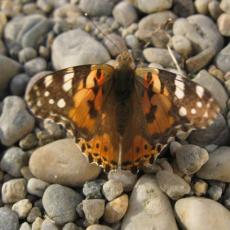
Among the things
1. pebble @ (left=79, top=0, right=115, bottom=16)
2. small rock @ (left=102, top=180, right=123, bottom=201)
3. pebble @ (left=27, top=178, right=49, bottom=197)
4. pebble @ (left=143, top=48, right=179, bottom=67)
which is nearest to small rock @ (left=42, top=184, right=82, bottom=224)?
pebble @ (left=27, top=178, right=49, bottom=197)

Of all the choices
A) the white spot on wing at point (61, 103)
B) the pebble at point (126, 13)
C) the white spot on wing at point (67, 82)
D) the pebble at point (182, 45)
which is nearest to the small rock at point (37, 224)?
the white spot on wing at point (61, 103)

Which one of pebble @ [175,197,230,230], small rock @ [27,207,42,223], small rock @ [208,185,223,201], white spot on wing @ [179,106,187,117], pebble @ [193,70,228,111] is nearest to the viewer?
pebble @ [175,197,230,230]

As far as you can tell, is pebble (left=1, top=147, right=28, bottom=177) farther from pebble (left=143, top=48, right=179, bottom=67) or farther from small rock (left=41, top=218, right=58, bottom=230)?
pebble (left=143, top=48, right=179, bottom=67)

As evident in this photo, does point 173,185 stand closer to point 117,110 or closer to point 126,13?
point 117,110

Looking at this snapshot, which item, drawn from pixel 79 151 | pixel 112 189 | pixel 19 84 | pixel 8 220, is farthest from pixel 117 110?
pixel 19 84

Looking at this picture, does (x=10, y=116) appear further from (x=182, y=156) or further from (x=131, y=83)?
(x=182, y=156)

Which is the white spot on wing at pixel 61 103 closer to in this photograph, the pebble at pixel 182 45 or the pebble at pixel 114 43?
the pebble at pixel 114 43

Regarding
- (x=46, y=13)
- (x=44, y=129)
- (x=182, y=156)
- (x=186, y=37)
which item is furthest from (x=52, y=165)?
(x=46, y=13)
